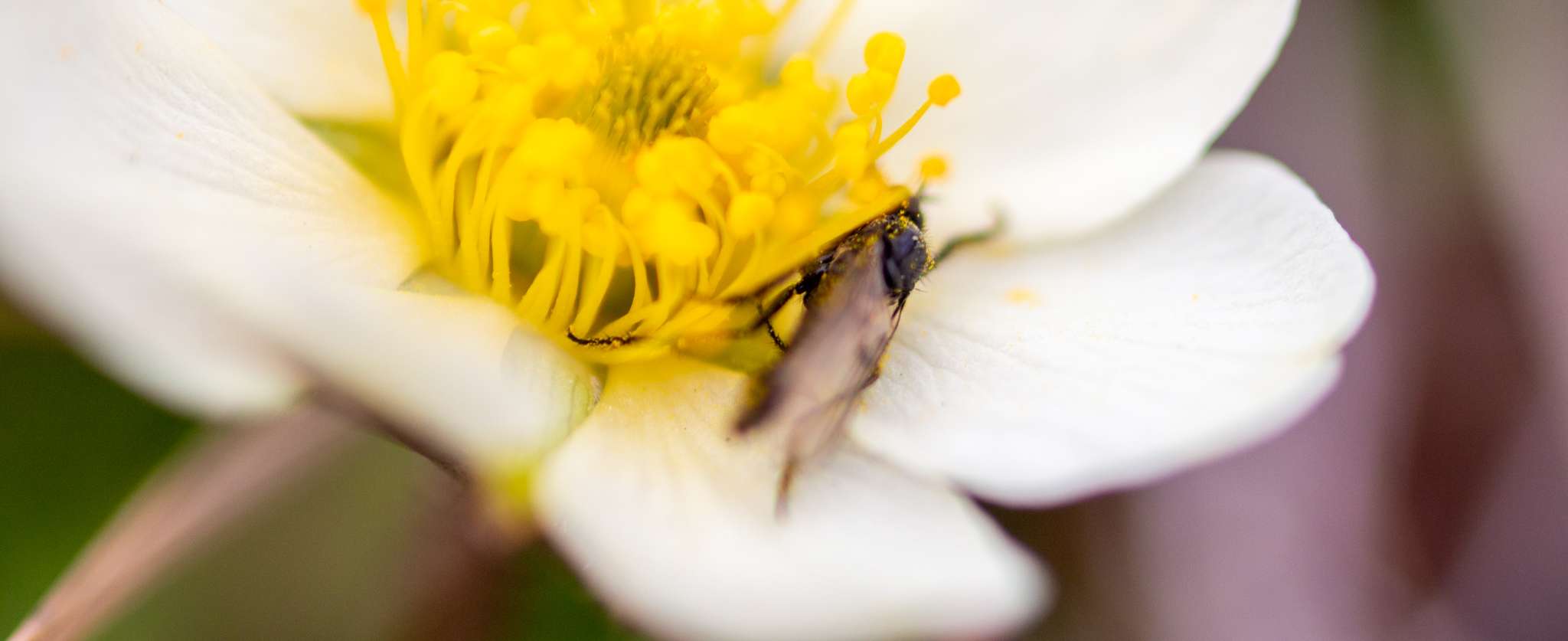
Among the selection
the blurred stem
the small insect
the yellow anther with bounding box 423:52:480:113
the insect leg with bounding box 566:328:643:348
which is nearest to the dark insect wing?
the small insect

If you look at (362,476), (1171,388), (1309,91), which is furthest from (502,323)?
(1309,91)

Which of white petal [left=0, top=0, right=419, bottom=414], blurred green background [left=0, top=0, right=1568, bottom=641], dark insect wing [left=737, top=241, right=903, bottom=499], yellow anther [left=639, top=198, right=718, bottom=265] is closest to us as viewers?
white petal [left=0, top=0, right=419, bottom=414]

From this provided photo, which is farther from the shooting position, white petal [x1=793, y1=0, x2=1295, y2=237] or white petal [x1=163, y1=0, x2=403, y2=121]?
white petal [x1=793, y1=0, x2=1295, y2=237]

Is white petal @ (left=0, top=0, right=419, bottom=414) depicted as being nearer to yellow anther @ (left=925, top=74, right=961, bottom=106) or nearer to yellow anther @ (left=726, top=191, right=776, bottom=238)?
yellow anther @ (left=726, top=191, right=776, bottom=238)

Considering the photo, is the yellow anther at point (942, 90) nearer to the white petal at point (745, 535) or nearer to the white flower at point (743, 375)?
the white flower at point (743, 375)

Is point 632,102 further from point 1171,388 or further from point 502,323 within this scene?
point 1171,388

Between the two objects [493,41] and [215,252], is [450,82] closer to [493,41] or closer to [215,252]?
[493,41]

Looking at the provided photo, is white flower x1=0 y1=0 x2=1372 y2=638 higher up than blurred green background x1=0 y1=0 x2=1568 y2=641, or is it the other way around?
white flower x1=0 y1=0 x2=1372 y2=638
